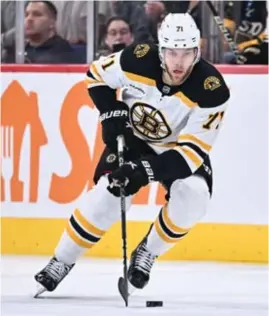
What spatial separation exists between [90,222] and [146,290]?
54cm

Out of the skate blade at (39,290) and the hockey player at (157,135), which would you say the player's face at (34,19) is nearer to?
the hockey player at (157,135)

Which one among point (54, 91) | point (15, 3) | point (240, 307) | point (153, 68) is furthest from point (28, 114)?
point (240, 307)

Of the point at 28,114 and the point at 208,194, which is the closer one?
the point at 208,194

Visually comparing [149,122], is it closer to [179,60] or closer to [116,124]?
[116,124]

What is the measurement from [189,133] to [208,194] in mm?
283

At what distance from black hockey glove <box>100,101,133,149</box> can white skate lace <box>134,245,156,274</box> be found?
417mm

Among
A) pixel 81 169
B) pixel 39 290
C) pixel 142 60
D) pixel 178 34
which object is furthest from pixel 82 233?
pixel 81 169

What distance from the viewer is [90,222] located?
192 inches

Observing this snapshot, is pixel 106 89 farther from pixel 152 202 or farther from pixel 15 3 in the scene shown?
pixel 15 3

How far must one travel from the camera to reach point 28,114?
6430mm

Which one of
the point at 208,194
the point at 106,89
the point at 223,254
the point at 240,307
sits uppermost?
the point at 106,89

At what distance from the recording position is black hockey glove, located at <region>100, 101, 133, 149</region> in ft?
16.0

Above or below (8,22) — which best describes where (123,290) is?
below

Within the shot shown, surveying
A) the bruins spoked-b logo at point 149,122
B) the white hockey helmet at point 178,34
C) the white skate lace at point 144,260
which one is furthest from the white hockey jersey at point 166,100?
the white skate lace at point 144,260
